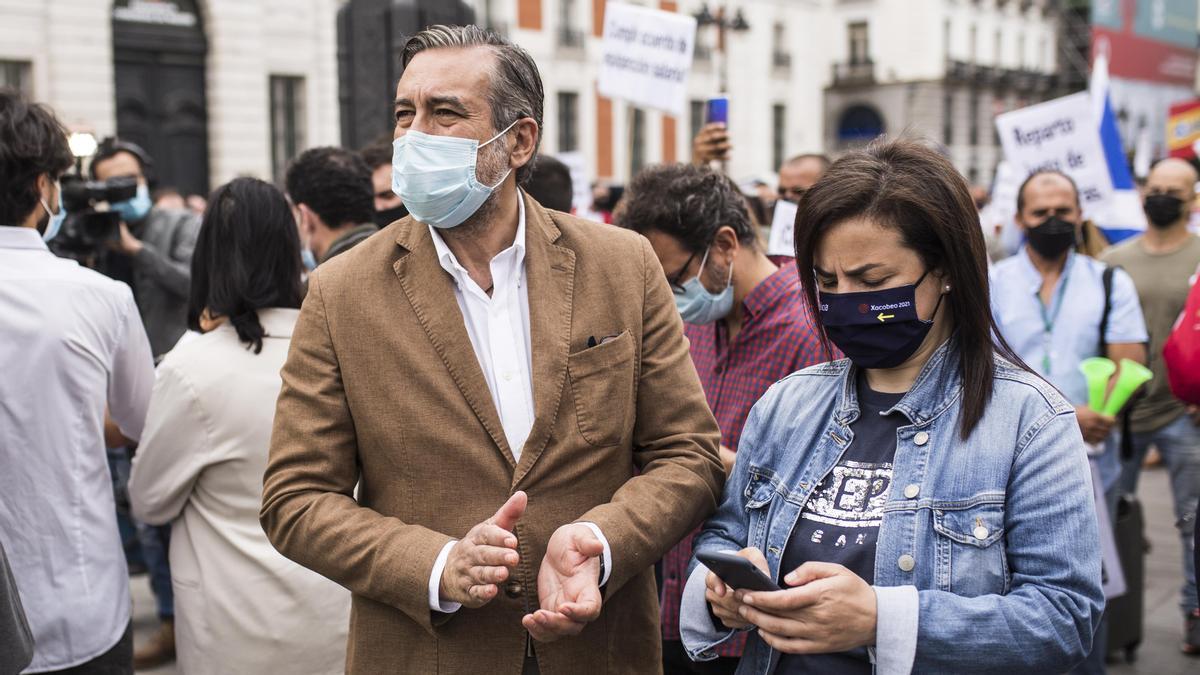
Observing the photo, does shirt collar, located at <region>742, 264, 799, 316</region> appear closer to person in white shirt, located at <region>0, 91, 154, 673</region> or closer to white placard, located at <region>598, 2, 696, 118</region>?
person in white shirt, located at <region>0, 91, 154, 673</region>

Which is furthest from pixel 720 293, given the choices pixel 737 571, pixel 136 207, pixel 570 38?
pixel 570 38

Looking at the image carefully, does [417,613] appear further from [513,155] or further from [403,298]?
[513,155]

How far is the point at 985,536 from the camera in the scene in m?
1.97

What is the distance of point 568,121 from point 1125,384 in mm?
30387

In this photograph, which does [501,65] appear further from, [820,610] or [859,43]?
[859,43]

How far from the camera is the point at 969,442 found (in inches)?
79.4

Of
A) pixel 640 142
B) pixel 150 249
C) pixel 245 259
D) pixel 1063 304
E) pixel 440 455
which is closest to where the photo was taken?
pixel 440 455

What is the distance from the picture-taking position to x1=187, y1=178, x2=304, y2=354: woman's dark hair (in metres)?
3.33

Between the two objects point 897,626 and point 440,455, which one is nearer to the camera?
point 897,626

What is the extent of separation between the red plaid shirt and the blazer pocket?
2.65 ft

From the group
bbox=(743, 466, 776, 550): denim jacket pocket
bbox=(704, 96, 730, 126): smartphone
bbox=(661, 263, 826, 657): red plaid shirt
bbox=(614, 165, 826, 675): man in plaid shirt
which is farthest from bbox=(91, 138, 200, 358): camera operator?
bbox=(743, 466, 776, 550): denim jacket pocket

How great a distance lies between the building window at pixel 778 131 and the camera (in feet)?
139

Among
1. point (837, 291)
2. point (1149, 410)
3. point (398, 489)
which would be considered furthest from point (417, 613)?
point (1149, 410)

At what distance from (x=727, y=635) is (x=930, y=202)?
87 cm
